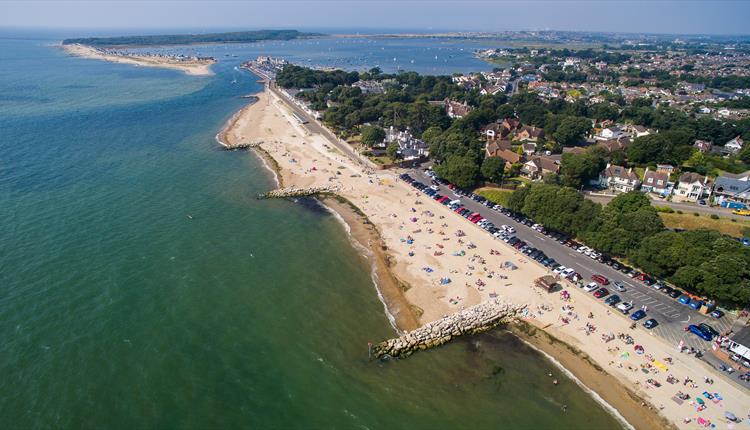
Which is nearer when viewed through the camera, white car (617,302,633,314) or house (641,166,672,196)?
white car (617,302,633,314)

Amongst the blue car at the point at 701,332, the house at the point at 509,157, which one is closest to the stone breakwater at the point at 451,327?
the blue car at the point at 701,332

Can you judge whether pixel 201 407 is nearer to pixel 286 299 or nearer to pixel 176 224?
pixel 286 299

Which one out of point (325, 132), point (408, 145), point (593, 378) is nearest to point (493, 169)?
point (408, 145)

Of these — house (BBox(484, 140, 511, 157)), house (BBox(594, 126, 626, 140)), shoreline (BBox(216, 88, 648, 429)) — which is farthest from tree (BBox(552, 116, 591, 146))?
shoreline (BBox(216, 88, 648, 429))

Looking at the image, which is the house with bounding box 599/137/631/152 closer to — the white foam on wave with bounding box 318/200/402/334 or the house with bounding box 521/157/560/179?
the house with bounding box 521/157/560/179

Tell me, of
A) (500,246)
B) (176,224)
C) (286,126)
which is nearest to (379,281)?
(500,246)

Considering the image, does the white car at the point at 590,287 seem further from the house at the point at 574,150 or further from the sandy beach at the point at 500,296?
the house at the point at 574,150
